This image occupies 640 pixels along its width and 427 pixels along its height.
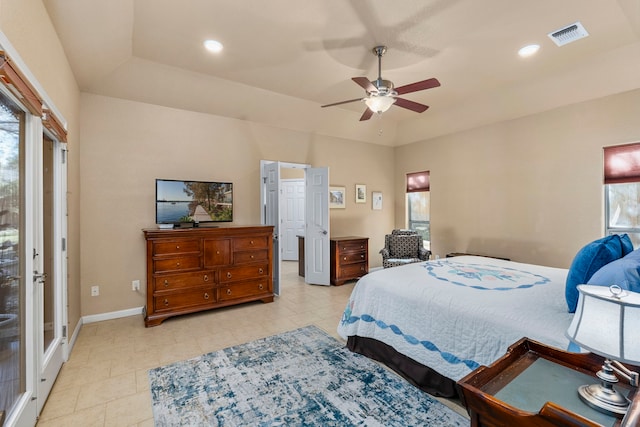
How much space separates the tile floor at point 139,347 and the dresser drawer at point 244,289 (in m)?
0.19

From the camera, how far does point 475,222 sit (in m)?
5.23

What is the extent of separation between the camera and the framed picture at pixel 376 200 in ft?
20.9

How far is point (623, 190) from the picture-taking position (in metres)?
3.79

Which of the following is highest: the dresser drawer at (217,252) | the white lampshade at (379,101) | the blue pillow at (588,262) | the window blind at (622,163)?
the white lampshade at (379,101)

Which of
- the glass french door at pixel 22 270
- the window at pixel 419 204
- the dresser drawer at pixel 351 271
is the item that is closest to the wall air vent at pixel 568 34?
the window at pixel 419 204

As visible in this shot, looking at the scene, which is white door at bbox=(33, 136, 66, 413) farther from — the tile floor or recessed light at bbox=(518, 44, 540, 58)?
recessed light at bbox=(518, 44, 540, 58)

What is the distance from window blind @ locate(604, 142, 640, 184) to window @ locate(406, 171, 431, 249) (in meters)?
2.68

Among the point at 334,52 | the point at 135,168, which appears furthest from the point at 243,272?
the point at 334,52

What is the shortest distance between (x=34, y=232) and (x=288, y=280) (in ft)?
13.6

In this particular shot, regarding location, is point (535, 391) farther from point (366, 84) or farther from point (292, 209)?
point (292, 209)

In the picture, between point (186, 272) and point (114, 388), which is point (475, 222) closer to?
point (186, 272)

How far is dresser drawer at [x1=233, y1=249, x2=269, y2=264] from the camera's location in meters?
4.09

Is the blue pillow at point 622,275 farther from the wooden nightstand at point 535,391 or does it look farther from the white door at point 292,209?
the white door at point 292,209

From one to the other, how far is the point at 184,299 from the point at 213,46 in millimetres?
2938
